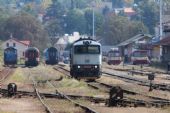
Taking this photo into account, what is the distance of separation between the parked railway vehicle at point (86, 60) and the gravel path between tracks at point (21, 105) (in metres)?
12.6

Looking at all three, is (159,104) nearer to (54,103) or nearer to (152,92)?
(54,103)

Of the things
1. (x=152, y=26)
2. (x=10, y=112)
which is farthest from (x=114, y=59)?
(x=152, y=26)

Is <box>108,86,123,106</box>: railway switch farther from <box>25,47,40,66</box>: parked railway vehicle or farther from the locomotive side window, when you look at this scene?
Result: <box>25,47,40,66</box>: parked railway vehicle

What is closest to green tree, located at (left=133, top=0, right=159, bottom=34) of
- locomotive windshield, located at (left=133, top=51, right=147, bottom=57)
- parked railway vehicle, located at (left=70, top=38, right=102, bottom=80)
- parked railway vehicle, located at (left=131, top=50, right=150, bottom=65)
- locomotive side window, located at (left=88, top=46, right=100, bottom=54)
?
parked railway vehicle, located at (left=131, top=50, right=150, bottom=65)

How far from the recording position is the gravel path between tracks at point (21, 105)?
18.6m

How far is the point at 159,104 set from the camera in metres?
19.1

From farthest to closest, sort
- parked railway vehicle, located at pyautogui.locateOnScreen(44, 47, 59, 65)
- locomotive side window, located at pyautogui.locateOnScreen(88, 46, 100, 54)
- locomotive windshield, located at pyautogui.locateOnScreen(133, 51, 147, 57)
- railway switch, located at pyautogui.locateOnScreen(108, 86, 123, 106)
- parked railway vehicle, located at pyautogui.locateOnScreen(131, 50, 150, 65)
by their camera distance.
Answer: parked railway vehicle, located at pyautogui.locateOnScreen(44, 47, 59, 65), parked railway vehicle, located at pyautogui.locateOnScreen(131, 50, 150, 65), locomotive windshield, located at pyautogui.locateOnScreen(133, 51, 147, 57), locomotive side window, located at pyautogui.locateOnScreen(88, 46, 100, 54), railway switch, located at pyautogui.locateOnScreen(108, 86, 123, 106)

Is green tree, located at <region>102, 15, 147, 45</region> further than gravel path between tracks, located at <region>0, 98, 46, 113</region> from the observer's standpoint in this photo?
Yes

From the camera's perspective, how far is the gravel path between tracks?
1859 centimetres

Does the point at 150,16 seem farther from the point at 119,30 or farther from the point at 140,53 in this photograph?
the point at 140,53

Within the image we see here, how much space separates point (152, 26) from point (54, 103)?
16626 cm

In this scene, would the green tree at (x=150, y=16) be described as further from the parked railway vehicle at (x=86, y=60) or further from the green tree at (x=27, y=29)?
the parked railway vehicle at (x=86, y=60)

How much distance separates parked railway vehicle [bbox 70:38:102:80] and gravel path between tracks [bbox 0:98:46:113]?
1263 centimetres

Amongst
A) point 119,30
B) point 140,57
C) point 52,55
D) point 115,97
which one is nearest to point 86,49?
point 115,97
